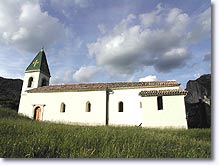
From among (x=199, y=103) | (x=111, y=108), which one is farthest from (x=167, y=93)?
(x=199, y=103)

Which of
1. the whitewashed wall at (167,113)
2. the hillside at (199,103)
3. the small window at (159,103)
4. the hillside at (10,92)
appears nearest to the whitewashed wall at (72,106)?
the whitewashed wall at (167,113)

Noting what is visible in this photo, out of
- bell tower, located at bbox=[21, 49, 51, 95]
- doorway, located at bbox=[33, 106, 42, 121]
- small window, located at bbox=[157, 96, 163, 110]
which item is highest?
bell tower, located at bbox=[21, 49, 51, 95]

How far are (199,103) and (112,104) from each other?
9577mm

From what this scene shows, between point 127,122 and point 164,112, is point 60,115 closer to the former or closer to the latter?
point 127,122

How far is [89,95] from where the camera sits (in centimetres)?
2008

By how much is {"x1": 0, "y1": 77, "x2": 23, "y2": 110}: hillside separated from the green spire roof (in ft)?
19.3

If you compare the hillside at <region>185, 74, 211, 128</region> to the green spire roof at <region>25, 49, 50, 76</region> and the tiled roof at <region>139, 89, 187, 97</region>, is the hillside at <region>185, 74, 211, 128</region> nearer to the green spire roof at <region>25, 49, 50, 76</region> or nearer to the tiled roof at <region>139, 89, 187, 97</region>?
the tiled roof at <region>139, 89, 187, 97</region>

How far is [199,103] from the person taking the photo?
65.1 ft

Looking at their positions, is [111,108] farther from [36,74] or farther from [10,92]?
[10,92]

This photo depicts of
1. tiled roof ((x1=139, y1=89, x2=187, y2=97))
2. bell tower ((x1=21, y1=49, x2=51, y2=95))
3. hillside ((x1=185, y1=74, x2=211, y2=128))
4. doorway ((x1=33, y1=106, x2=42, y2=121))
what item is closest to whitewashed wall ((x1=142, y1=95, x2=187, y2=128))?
tiled roof ((x1=139, y1=89, x2=187, y2=97))

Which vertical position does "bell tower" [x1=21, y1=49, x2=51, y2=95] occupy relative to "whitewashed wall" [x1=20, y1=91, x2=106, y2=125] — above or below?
above

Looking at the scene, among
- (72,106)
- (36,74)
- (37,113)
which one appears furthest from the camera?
(36,74)

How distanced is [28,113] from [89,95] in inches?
324

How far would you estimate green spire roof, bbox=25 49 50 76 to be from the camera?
25297mm
